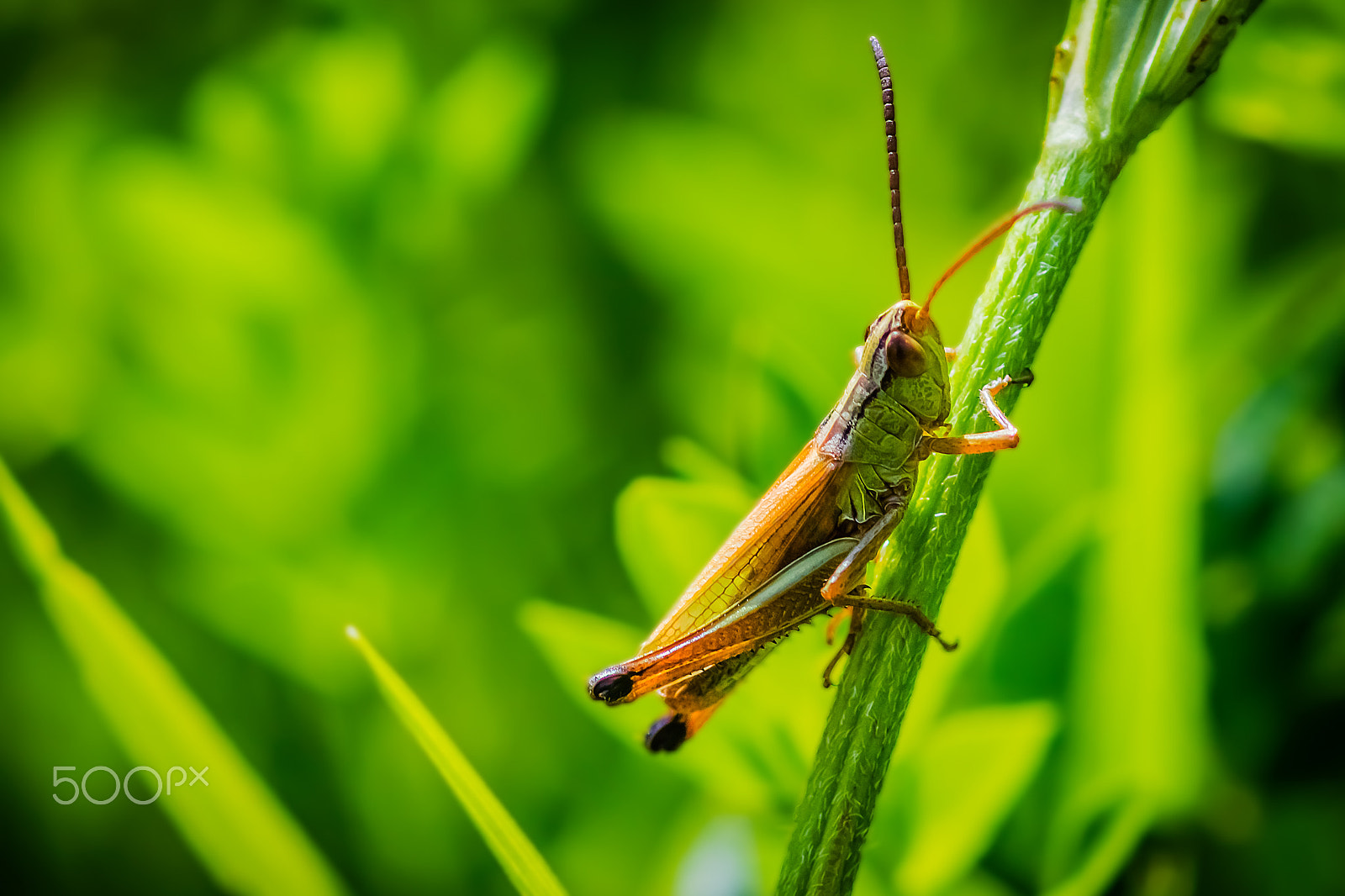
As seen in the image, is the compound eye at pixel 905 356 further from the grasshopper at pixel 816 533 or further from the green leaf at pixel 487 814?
the green leaf at pixel 487 814

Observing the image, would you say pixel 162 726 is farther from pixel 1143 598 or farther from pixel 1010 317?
pixel 1143 598

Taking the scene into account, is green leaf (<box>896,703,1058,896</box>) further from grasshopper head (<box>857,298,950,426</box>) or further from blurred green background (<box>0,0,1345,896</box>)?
grasshopper head (<box>857,298,950,426</box>)

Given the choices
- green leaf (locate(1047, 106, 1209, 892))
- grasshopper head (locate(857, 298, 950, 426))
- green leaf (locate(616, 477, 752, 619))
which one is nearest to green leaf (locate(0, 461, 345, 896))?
green leaf (locate(616, 477, 752, 619))

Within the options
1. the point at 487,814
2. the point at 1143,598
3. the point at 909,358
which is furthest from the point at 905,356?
the point at 487,814

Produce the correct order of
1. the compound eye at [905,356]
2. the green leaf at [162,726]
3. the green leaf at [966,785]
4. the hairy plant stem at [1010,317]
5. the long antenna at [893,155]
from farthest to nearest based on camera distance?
the compound eye at [905,356] < the long antenna at [893,155] < the green leaf at [966,785] < the green leaf at [162,726] < the hairy plant stem at [1010,317]

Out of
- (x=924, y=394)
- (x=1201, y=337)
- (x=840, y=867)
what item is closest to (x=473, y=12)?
(x=924, y=394)

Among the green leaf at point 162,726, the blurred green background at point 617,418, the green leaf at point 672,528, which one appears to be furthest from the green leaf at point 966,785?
the green leaf at point 162,726
